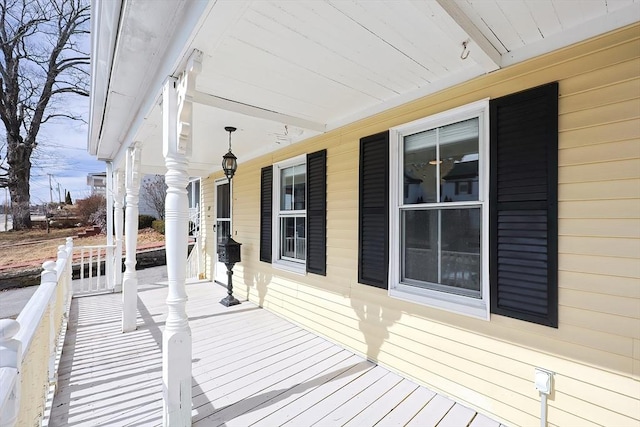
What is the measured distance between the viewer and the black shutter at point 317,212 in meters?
3.51

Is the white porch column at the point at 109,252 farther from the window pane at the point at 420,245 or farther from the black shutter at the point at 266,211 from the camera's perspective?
the window pane at the point at 420,245

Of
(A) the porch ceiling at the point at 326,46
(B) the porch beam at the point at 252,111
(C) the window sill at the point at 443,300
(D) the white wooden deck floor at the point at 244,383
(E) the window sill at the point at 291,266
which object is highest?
(A) the porch ceiling at the point at 326,46

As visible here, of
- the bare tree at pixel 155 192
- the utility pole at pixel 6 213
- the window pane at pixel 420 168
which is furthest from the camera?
the bare tree at pixel 155 192

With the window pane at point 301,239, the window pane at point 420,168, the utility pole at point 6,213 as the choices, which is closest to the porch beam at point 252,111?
the window pane at point 420,168

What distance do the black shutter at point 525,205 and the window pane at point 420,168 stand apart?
0.55 metres

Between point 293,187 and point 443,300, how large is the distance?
2679 mm

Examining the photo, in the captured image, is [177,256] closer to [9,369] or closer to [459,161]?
[9,369]

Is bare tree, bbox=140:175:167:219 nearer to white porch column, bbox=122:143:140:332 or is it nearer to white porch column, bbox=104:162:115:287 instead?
white porch column, bbox=104:162:115:287

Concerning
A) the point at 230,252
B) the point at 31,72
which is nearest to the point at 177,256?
the point at 230,252

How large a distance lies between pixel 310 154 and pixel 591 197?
281 centimetres

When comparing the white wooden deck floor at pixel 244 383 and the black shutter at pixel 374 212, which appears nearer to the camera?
the white wooden deck floor at pixel 244 383

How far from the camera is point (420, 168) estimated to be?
2.62m

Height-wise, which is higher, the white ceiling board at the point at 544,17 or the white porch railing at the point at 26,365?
the white ceiling board at the point at 544,17

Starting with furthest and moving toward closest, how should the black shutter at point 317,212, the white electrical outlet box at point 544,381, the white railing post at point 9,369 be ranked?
the black shutter at point 317,212 < the white electrical outlet box at point 544,381 < the white railing post at point 9,369
